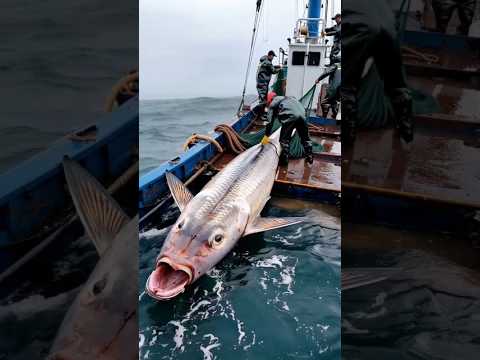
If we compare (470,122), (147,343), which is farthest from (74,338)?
(147,343)

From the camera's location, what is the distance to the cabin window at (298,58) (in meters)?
15.4

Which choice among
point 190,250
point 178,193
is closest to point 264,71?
point 178,193

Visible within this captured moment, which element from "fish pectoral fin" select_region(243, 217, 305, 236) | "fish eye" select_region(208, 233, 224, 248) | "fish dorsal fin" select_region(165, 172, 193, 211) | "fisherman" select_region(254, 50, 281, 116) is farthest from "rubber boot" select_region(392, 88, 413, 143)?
"fisherman" select_region(254, 50, 281, 116)

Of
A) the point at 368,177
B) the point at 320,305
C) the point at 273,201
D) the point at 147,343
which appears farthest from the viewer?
A: the point at 273,201

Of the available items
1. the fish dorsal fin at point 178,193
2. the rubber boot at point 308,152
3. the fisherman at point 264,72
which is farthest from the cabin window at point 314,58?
the fish dorsal fin at point 178,193

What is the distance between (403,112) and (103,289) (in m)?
0.69

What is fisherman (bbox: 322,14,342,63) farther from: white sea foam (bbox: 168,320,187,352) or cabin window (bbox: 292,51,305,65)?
cabin window (bbox: 292,51,305,65)

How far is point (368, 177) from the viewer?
808 millimetres

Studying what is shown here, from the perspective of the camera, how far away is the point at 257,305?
4551mm

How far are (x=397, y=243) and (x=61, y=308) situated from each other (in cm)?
68

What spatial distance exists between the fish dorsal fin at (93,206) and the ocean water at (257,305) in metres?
2.20

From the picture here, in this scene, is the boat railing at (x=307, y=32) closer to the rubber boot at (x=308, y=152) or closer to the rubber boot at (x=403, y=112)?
the rubber boot at (x=308, y=152)

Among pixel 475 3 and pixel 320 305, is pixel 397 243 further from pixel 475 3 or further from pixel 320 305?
pixel 320 305

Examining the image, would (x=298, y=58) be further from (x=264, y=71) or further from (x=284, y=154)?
(x=284, y=154)
